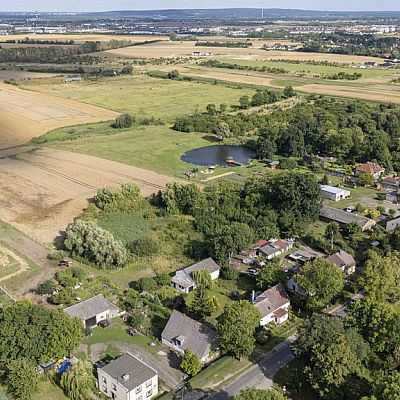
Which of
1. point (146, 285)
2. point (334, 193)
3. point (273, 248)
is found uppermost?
point (146, 285)

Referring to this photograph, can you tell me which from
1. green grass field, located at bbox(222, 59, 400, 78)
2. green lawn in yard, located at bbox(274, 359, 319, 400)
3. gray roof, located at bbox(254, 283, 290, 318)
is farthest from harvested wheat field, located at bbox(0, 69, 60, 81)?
green lawn in yard, located at bbox(274, 359, 319, 400)

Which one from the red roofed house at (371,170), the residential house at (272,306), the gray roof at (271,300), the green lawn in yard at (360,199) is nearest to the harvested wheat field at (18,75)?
the red roofed house at (371,170)

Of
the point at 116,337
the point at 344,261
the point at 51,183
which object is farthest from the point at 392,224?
the point at 51,183

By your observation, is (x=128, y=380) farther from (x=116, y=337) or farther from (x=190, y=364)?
(x=116, y=337)

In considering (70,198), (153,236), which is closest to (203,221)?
(153,236)

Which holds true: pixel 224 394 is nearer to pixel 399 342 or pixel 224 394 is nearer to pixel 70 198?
pixel 399 342

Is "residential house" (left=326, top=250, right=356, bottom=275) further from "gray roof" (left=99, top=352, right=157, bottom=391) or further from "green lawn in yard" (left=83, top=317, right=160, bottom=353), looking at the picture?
"gray roof" (left=99, top=352, right=157, bottom=391)
